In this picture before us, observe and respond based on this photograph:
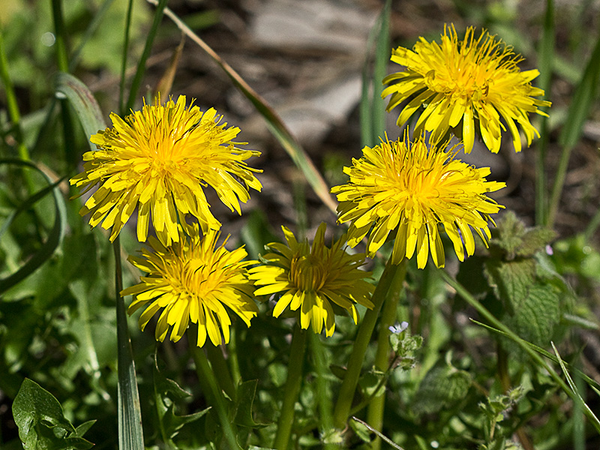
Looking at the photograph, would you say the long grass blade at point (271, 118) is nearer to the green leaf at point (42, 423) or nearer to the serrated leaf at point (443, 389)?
the serrated leaf at point (443, 389)

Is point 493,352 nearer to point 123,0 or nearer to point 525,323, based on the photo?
point 525,323

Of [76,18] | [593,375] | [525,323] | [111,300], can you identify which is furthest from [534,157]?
[76,18]

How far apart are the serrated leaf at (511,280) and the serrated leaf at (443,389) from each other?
0.92 ft

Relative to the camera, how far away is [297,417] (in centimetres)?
177

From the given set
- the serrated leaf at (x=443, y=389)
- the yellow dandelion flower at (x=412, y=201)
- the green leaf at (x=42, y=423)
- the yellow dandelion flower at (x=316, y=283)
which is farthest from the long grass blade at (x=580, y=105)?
the green leaf at (x=42, y=423)

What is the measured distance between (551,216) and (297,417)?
165 centimetres

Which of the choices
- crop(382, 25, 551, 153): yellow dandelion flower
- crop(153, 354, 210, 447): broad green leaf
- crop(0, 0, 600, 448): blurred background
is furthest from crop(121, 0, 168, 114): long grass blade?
crop(153, 354, 210, 447): broad green leaf

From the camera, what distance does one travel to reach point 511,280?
5.55ft

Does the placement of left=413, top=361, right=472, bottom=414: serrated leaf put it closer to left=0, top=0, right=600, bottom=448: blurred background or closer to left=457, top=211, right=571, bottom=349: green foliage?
left=457, top=211, right=571, bottom=349: green foliage

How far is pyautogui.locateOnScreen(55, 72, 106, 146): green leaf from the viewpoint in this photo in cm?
171

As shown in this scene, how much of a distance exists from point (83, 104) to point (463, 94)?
112 centimetres

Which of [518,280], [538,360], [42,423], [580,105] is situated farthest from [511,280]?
[42,423]

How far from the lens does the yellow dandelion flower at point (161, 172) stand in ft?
4.13

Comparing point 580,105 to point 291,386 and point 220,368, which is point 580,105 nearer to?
point 291,386
